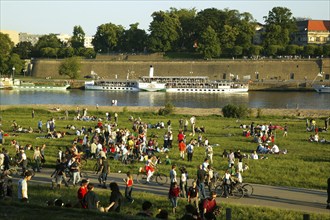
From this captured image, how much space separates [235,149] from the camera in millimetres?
19703

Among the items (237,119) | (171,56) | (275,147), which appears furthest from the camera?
(171,56)

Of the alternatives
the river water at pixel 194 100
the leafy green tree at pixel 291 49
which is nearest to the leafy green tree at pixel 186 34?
the leafy green tree at pixel 291 49

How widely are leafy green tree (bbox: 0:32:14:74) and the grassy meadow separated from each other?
5388cm

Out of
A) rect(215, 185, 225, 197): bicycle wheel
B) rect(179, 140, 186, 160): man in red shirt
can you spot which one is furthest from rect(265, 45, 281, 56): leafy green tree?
rect(215, 185, 225, 197): bicycle wheel

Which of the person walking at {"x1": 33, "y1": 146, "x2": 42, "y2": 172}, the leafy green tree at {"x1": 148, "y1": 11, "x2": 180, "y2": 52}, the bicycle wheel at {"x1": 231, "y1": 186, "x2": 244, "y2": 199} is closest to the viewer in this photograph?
the bicycle wheel at {"x1": 231, "y1": 186, "x2": 244, "y2": 199}

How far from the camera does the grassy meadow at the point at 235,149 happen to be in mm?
11555

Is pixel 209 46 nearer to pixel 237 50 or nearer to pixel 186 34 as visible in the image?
pixel 237 50

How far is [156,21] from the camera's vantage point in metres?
96.6

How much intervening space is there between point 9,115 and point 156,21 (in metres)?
67.2

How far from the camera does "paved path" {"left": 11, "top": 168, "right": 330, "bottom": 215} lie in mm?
11789

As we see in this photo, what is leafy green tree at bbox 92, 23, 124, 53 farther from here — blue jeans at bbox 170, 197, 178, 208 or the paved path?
blue jeans at bbox 170, 197, 178, 208

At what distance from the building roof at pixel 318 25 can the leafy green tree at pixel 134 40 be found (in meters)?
31.3

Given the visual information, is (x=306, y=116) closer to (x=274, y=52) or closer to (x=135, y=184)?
(x=135, y=184)

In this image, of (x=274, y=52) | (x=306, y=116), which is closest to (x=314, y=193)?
(x=306, y=116)
